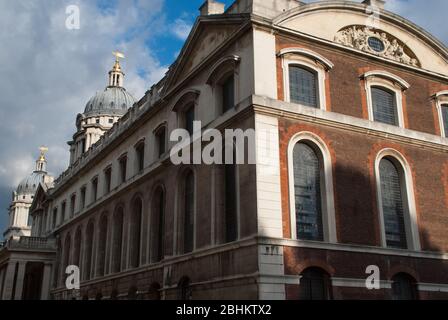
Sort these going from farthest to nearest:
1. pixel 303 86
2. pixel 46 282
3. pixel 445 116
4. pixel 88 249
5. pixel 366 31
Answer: pixel 46 282 < pixel 88 249 < pixel 445 116 < pixel 366 31 < pixel 303 86

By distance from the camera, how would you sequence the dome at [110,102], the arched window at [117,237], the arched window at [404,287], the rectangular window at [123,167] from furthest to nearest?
1. the dome at [110,102]
2. the rectangular window at [123,167]
3. the arched window at [117,237]
4. the arched window at [404,287]

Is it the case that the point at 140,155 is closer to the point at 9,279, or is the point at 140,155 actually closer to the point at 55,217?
the point at 9,279

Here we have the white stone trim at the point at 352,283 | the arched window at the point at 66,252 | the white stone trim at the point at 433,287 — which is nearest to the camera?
the white stone trim at the point at 352,283

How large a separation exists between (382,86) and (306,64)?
4.20m

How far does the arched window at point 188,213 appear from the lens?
949 inches

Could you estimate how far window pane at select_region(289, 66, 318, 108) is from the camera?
2184 cm

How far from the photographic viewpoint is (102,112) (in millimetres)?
62406

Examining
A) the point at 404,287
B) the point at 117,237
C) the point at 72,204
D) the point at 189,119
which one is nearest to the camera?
the point at 404,287

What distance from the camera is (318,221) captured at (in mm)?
20516

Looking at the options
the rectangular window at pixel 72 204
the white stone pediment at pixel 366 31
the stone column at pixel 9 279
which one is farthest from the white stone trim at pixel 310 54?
the stone column at pixel 9 279

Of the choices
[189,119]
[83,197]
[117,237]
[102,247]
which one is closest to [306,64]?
[189,119]

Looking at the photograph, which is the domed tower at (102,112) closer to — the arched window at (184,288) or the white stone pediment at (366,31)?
the arched window at (184,288)

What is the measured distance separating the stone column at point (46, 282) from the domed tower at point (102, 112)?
1481 cm
